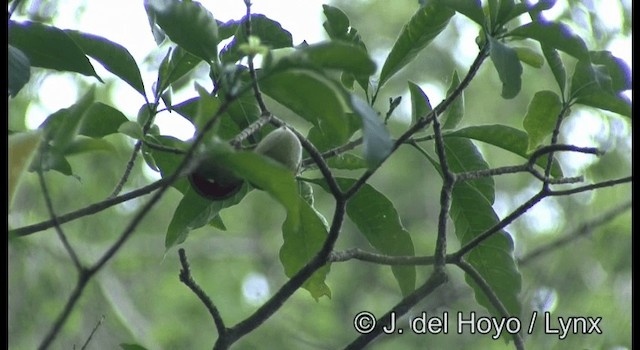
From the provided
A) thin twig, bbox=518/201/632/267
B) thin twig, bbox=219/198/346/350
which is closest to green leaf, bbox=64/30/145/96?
thin twig, bbox=219/198/346/350

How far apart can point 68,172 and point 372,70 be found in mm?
501

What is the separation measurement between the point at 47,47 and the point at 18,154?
1.05 ft

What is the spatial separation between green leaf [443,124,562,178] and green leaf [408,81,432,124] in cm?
5

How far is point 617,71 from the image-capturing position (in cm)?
124

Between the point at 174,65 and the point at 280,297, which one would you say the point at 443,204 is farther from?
the point at 174,65

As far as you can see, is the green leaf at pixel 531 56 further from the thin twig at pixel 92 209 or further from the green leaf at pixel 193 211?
the thin twig at pixel 92 209

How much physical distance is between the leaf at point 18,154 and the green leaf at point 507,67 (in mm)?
521

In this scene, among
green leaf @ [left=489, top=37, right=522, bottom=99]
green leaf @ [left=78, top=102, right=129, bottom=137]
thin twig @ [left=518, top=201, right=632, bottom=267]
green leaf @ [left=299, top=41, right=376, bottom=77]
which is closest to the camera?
green leaf @ [left=299, top=41, right=376, bottom=77]

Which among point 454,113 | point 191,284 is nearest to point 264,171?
point 191,284

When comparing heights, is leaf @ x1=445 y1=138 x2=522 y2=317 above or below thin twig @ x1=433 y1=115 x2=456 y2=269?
above

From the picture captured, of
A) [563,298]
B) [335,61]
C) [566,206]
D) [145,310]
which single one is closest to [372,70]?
[335,61]

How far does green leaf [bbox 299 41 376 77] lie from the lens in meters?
0.84

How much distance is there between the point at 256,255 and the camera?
6.59m

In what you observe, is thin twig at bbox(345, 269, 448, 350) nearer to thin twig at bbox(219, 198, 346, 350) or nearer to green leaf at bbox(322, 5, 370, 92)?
thin twig at bbox(219, 198, 346, 350)
